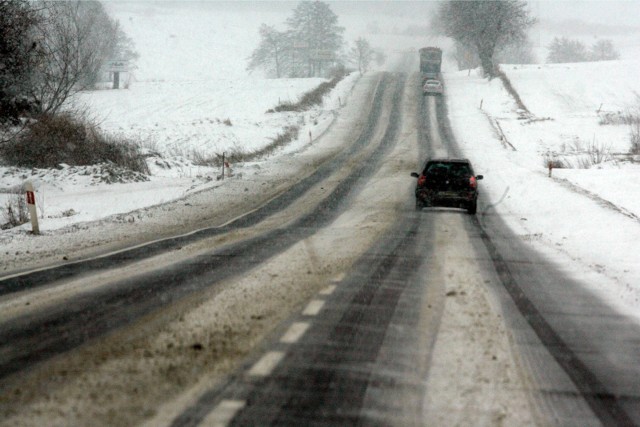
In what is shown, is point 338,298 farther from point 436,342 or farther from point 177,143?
point 177,143

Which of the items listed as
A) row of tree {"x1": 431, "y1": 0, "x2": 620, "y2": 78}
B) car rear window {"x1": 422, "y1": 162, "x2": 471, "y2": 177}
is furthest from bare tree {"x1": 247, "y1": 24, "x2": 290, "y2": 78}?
car rear window {"x1": 422, "y1": 162, "x2": 471, "y2": 177}

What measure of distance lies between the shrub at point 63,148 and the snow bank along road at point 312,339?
12329 mm

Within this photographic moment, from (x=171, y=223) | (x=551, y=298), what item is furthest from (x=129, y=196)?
(x=551, y=298)

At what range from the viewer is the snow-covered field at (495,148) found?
12898 millimetres

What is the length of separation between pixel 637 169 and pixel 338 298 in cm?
1987

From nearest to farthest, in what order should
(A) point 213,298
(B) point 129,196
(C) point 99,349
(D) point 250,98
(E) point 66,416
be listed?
(E) point 66,416
(C) point 99,349
(A) point 213,298
(B) point 129,196
(D) point 250,98

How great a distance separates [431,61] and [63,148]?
52.1 meters

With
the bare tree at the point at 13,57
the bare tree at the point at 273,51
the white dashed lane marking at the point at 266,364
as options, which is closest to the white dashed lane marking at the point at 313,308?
the white dashed lane marking at the point at 266,364

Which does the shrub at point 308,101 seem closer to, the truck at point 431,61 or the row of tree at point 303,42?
the truck at point 431,61

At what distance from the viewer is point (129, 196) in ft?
62.6

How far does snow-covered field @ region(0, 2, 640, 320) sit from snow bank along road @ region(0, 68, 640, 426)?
2090 millimetres

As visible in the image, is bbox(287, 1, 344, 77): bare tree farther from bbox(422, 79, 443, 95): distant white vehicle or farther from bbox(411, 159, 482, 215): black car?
bbox(411, 159, 482, 215): black car

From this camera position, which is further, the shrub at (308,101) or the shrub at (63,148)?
the shrub at (308,101)

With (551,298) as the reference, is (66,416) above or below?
above
